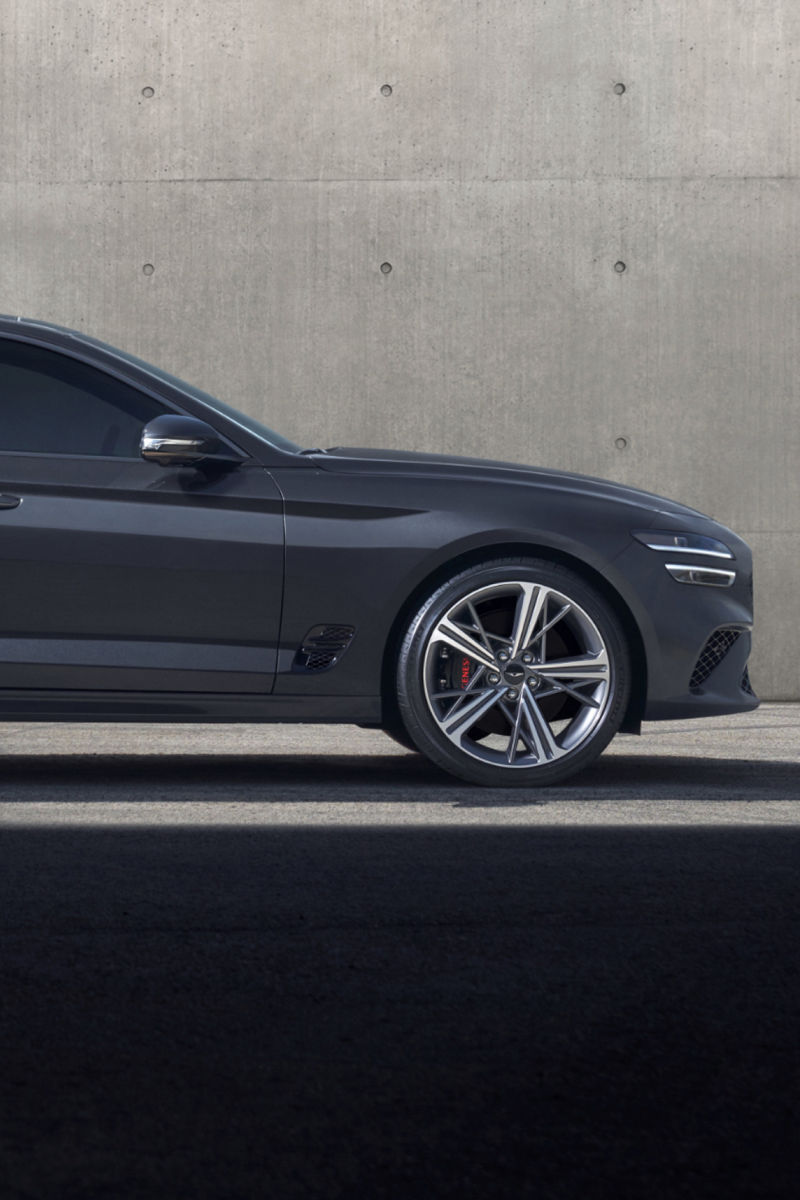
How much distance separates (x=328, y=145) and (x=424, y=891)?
7994 mm

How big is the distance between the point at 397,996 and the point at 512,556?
A: 2.81 meters

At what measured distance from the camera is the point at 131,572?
5.24 metres

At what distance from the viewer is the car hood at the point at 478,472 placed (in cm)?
548

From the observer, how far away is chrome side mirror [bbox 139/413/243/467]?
5227 millimetres

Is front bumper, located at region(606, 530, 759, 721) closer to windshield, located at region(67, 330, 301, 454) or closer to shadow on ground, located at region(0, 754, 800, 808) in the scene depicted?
shadow on ground, located at region(0, 754, 800, 808)

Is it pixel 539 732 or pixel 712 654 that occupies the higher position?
pixel 712 654

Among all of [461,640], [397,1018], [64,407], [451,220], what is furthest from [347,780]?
[451,220]

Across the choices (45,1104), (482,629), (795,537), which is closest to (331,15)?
(795,537)

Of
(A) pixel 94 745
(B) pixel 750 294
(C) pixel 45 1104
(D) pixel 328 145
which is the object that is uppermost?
(D) pixel 328 145

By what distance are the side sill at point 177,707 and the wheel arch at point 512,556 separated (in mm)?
136

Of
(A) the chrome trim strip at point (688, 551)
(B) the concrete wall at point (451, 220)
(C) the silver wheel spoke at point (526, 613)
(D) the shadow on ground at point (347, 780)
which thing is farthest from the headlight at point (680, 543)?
(B) the concrete wall at point (451, 220)

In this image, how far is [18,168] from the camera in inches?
426

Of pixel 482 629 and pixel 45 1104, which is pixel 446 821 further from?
pixel 45 1104

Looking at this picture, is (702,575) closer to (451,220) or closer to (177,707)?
(177,707)
